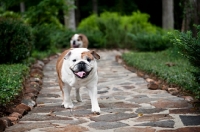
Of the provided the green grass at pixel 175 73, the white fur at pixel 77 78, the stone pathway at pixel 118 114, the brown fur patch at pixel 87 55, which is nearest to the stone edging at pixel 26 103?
the stone pathway at pixel 118 114

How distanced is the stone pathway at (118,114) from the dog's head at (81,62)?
0.60 metres

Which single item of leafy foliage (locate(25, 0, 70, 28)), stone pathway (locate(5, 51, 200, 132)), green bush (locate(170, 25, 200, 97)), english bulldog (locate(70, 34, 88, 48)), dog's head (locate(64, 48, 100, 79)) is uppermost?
leafy foliage (locate(25, 0, 70, 28))

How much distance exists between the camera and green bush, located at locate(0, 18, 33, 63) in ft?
31.2

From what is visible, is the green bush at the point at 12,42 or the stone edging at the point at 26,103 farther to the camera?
the green bush at the point at 12,42

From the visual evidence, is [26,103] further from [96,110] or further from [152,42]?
[152,42]

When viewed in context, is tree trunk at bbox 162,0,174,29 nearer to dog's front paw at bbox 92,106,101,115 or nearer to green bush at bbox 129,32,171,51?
green bush at bbox 129,32,171,51

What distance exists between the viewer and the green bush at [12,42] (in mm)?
9500

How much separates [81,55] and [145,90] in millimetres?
2442

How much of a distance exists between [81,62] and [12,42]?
4.80 m

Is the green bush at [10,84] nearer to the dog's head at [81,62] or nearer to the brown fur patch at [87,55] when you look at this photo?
the dog's head at [81,62]

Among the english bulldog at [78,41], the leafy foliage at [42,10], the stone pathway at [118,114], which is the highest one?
the leafy foliage at [42,10]

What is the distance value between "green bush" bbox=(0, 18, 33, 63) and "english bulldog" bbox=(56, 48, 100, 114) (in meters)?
4.08

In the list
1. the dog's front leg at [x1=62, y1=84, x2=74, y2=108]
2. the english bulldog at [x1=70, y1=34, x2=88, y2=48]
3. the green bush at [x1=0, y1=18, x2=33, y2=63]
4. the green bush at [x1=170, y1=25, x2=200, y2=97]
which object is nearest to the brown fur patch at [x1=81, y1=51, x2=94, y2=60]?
the dog's front leg at [x1=62, y1=84, x2=74, y2=108]

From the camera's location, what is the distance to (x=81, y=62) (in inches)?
203
